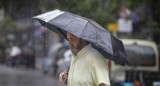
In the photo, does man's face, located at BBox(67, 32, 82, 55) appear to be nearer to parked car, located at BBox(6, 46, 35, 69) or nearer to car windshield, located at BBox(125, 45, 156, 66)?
car windshield, located at BBox(125, 45, 156, 66)

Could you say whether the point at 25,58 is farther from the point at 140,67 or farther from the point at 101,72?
the point at 101,72

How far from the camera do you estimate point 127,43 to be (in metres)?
12.7

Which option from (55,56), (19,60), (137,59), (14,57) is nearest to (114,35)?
(137,59)

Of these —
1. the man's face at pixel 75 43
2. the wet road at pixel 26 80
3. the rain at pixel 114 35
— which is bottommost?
the wet road at pixel 26 80

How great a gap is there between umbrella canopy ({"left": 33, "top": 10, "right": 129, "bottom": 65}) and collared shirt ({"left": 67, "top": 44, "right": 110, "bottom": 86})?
0.12 metres

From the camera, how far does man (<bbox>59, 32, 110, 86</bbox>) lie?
410cm

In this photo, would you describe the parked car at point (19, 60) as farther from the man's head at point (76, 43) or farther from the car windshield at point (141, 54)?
the man's head at point (76, 43)

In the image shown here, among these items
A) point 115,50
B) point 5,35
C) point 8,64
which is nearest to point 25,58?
point 8,64

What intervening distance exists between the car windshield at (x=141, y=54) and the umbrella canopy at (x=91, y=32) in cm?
747

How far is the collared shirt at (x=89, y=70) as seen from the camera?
13.4 ft

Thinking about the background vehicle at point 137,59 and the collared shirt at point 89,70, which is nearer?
the collared shirt at point 89,70

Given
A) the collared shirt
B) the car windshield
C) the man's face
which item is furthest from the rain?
the collared shirt

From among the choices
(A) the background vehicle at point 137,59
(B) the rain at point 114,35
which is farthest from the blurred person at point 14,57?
(A) the background vehicle at point 137,59

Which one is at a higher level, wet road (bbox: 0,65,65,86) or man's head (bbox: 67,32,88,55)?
man's head (bbox: 67,32,88,55)
